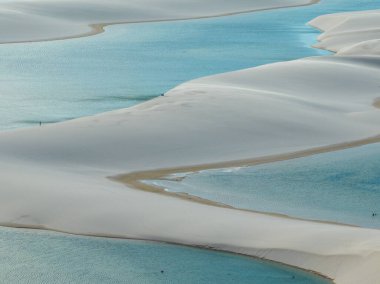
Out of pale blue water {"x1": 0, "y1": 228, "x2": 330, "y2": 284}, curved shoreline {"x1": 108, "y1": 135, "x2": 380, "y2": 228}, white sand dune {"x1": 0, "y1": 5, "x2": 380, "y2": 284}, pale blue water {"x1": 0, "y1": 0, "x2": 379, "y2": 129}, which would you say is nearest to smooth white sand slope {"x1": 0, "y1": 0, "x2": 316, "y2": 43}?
pale blue water {"x1": 0, "y1": 0, "x2": 379, "y2": 129}

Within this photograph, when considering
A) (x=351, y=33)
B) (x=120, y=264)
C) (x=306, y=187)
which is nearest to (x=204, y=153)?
(x=306, y=187)

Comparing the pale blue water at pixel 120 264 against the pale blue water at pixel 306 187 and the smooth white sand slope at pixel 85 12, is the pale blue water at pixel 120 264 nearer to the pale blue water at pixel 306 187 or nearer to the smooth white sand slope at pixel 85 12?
the pale blue water at pixel 306 187

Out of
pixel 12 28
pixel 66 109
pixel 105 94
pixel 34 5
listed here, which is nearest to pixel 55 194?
pixel 66 109

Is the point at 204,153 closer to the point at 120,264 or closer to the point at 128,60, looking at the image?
the point at 120,264

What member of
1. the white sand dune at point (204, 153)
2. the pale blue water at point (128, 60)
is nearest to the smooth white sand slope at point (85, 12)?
the pale blue water at point (128, 60)

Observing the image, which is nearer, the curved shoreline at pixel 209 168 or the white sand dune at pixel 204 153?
the white sand dune at pixel 204 153

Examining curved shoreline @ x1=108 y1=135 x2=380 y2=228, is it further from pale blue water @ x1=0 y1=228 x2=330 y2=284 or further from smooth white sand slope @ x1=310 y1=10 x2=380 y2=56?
smooth white sand slope @ x1=310 y1=10 x2=380 y2=56

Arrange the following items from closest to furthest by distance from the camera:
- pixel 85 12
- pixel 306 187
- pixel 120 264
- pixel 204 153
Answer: pixel 120 264
pixel 306 187
pixel 204 153
pixel 85 12
